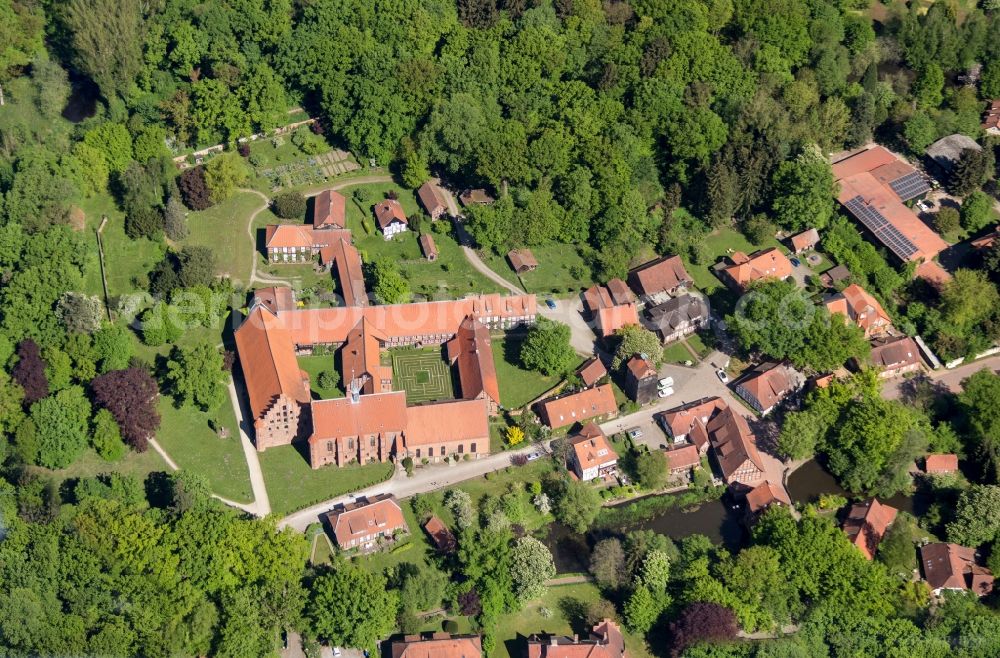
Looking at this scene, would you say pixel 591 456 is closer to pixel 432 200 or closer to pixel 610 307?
pixel 610 307

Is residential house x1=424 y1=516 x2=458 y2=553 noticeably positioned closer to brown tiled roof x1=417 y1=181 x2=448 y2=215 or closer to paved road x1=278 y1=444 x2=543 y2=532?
paved road x1=278 y1=444 x2=543 y2=532

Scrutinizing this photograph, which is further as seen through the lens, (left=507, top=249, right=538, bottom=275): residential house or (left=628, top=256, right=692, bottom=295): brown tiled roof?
(left=507, top=249, right=538, bottom=275): residential house

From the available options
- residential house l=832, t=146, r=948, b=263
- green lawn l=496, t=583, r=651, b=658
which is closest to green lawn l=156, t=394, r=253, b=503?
green lawn l=496, t=583, r=651, b=658

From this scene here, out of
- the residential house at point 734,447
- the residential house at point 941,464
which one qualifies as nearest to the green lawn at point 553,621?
the residential house at point 734,447

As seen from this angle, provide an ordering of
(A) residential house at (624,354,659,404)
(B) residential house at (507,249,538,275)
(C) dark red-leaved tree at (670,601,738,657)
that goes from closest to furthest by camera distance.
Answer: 1. (C) dark red-leaved tree at (670,601,738,657)
2. (A) residential house at (624,354,659,404)
3. (B) residential house at (507,249,538,275)

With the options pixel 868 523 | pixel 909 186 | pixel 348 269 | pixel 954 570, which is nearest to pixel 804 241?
pixel 909 186

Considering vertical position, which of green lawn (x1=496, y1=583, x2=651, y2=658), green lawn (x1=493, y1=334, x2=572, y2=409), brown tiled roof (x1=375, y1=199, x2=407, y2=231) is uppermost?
brown tiled roof (x1=375, y1=199, x2=407, y2=231)

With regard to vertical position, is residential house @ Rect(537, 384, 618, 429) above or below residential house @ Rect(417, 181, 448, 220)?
below
